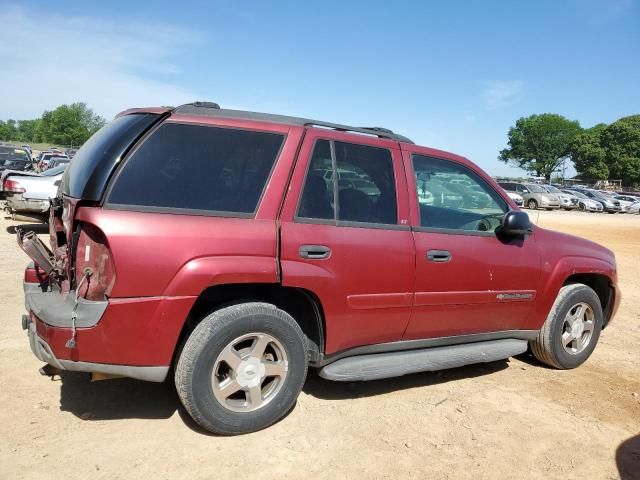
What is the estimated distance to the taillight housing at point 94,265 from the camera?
279 centimetres

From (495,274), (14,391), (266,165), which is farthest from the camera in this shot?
(495,274)

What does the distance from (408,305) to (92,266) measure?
2.03 m

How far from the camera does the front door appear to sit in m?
3.73

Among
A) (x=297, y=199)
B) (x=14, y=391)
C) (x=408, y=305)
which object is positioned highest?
(x=297, y=199)

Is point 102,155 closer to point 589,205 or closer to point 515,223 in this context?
point 515,223

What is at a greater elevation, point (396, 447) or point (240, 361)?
point (240, 361)

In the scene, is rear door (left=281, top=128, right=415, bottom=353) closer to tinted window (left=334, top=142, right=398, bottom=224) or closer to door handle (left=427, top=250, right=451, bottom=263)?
tinted window (left=334, top=142, right=398, bottom=224)

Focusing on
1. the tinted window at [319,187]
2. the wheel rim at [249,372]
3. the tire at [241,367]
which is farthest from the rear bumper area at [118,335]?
the tinted window at [319,187]

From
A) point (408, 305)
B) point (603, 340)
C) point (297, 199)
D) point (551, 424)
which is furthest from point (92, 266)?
point (603, 340)

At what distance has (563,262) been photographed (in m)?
4.42

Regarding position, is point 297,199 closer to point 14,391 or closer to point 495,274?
point 495,274

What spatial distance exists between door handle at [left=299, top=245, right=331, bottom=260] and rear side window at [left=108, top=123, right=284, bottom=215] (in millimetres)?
394

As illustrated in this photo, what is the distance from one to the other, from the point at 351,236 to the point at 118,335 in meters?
1.50

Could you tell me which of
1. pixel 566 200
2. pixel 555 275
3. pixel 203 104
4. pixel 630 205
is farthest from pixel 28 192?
pixel 630 205
